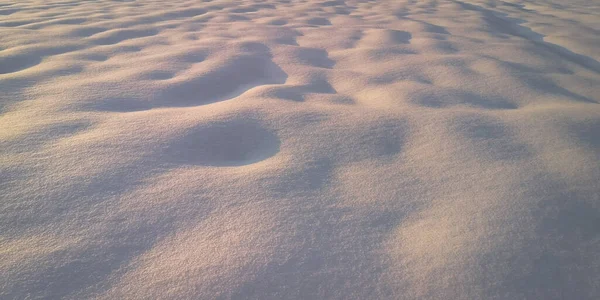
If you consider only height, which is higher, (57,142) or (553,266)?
(57,142)

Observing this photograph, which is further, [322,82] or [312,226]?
[322,82]

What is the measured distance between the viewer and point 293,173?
1.05 meters

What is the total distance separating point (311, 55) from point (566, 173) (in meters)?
1.34

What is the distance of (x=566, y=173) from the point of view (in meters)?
1.06

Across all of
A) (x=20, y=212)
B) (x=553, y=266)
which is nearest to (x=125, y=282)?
(x=20, y=212)

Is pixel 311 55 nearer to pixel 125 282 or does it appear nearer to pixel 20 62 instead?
pixel 20 62

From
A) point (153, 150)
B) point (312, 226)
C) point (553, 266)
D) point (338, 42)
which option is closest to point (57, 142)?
point (153, 150)

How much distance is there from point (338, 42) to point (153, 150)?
1.53 metres

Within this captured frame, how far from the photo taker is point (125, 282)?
28.6 inches

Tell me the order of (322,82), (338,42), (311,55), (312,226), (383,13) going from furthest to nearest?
(383,13)
(338,42)
(311,55)
(322,82)
(312,226)

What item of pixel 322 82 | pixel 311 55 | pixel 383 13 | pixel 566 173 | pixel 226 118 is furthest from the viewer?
pixel 383 13

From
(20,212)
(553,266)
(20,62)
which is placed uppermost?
(20,62)

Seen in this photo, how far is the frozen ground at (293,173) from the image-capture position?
0.75m

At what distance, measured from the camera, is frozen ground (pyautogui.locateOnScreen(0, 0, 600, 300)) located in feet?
2.46
